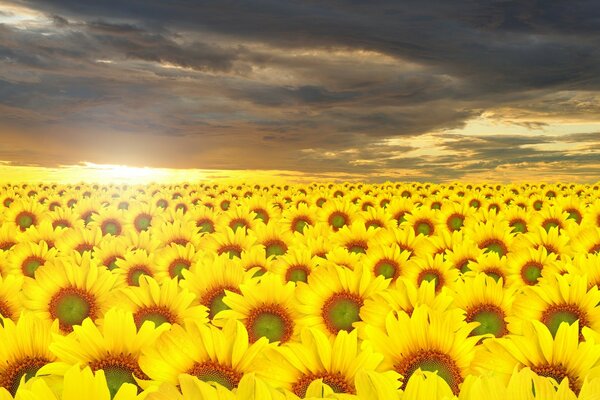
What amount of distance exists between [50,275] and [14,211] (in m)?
9.59

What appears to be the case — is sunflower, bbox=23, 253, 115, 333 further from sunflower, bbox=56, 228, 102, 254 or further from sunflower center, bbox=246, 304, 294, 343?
sunflower, bbox=56, 228, 102, 254

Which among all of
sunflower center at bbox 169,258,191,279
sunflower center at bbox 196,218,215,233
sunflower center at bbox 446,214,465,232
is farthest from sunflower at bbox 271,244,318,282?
sunflower center at bbox 446,214,465,232


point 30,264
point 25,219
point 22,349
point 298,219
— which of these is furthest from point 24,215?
point 22,349

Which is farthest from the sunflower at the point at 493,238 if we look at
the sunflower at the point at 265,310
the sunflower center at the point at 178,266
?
the sunflower at the point at 265,310

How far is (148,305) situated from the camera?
218 inches

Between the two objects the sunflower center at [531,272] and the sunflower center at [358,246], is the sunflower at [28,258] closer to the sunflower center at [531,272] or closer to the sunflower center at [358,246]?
the sunflower center at [358,246]

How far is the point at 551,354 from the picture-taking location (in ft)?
13.6

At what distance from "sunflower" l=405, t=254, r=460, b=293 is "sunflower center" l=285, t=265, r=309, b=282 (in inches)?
49.4

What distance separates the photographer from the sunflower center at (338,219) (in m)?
14.2

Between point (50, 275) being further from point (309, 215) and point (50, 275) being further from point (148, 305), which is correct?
point (309, 215)

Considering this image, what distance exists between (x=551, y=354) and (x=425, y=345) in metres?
0.77

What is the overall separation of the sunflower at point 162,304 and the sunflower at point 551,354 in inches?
94.9

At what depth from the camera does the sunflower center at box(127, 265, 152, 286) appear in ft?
26.0

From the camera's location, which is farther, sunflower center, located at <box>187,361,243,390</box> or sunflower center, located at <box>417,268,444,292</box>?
sunflower center, located at <box>417,268,444,292</box>
